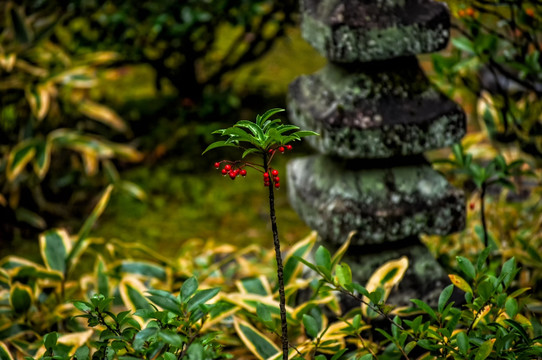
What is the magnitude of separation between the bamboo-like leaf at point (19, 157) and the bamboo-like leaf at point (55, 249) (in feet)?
2.41

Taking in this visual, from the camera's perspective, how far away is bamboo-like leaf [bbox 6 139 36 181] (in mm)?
3494

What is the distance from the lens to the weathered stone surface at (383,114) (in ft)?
7.37

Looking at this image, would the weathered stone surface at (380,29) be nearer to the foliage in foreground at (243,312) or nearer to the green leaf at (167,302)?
the foliage in foreground at (243,312)

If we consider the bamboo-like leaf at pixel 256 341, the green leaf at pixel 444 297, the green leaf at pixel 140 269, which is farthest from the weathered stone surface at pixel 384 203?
the green leaf at pixel 140 269

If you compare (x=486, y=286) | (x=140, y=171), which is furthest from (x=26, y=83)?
(x=486, y=286)

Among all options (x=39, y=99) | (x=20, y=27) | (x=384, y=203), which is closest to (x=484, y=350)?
(x=384, y=203)

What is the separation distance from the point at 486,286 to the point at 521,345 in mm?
149

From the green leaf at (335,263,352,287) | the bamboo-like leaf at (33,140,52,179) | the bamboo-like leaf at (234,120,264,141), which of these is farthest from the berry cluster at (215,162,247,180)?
the bamboo-like leaf at (33,140,52,179)

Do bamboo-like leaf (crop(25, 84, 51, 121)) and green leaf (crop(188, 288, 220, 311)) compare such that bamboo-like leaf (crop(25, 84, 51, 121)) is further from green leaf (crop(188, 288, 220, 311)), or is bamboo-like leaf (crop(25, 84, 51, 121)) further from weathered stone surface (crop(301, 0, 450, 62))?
green leaf (crop(188, 288, 220, 311))

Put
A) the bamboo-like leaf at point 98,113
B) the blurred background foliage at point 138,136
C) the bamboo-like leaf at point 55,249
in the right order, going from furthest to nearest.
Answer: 1. the bamboo-like leaf at point 98,113
2. the blurred background foliage at point 138,136
3. the bamboo-like leaf at point 55,249

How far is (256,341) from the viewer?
2264mm

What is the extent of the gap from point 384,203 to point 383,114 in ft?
1.00

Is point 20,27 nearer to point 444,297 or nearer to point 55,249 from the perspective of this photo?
point 55,249

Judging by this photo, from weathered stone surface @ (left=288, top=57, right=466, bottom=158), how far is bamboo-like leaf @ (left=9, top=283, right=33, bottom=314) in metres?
1.18
